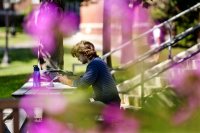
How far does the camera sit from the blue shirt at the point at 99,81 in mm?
5867

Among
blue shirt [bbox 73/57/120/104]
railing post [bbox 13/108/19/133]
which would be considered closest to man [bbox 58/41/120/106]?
blue shirt [bbox 73/57/120/104]

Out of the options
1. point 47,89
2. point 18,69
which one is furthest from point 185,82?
point 18,69

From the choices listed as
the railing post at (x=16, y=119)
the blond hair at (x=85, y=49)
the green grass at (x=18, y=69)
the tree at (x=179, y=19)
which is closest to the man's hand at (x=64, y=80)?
the blond hair at (x=85, y=49)

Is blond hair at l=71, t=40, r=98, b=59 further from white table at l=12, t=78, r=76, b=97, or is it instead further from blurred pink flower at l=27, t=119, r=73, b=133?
blurred pink flower at l=27, t=119, r=73, b=133

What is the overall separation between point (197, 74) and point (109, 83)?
3.56 meters

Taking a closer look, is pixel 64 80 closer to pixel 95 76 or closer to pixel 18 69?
pixel 95 76

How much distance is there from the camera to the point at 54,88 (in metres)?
6.17

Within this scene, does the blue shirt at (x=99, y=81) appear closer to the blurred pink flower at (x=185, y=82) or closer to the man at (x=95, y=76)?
the man at (x=95, y=76)

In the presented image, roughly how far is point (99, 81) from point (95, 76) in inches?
4.3

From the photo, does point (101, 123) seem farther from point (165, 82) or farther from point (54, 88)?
point (165, 82)

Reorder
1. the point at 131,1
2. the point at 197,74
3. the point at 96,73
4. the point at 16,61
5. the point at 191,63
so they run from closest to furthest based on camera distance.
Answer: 1. the point at 96,73
2. the point at 197,74
3. the point at 131,1
4. the point at 191,63
5. the point at 16,61

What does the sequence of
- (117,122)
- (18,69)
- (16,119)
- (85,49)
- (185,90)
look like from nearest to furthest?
(16,119)
(117,122)
(85,49)
(185,90)
(18,69)

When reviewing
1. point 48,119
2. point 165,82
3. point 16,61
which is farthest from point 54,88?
point 16,61

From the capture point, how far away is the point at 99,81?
597 cm
